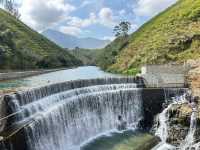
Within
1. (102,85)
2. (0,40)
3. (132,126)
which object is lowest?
(132,126)

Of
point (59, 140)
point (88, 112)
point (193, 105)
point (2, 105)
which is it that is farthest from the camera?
point (88, 112)

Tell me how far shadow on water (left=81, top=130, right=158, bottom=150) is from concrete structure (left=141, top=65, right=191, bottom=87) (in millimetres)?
5735

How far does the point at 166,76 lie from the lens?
28.7 metres

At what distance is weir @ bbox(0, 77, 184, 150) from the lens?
706 inches

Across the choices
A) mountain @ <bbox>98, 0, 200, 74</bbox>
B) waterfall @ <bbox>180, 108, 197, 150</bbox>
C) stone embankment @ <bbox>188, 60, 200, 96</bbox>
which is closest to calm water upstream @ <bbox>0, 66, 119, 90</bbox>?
mountain @ <bbox>98, 0, 200, 74</bbox>

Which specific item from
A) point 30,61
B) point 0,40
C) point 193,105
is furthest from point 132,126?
point 30,61

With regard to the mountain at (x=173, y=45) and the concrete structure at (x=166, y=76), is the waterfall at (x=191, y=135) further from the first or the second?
the mountain at (x=173, y=45)

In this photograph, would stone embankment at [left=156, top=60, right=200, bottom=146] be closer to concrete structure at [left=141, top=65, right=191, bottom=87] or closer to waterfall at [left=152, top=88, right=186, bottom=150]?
waterfall at [left=152, top=88, right=186, bottom=150]

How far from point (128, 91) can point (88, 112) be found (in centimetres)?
478

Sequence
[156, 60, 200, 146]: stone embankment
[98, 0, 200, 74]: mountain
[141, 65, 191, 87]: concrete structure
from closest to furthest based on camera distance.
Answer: [156, 60, 200, 146]: stone embankment → [141, 65, 191, 87]: concrete structure → [98, 0, 200, 74]: mountain

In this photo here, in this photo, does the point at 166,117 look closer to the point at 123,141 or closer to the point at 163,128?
the point at 163,128

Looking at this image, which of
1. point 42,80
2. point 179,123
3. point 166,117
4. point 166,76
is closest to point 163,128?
point 166,117

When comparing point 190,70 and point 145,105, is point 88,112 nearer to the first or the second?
point 145,105

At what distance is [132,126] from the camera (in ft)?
88.4
